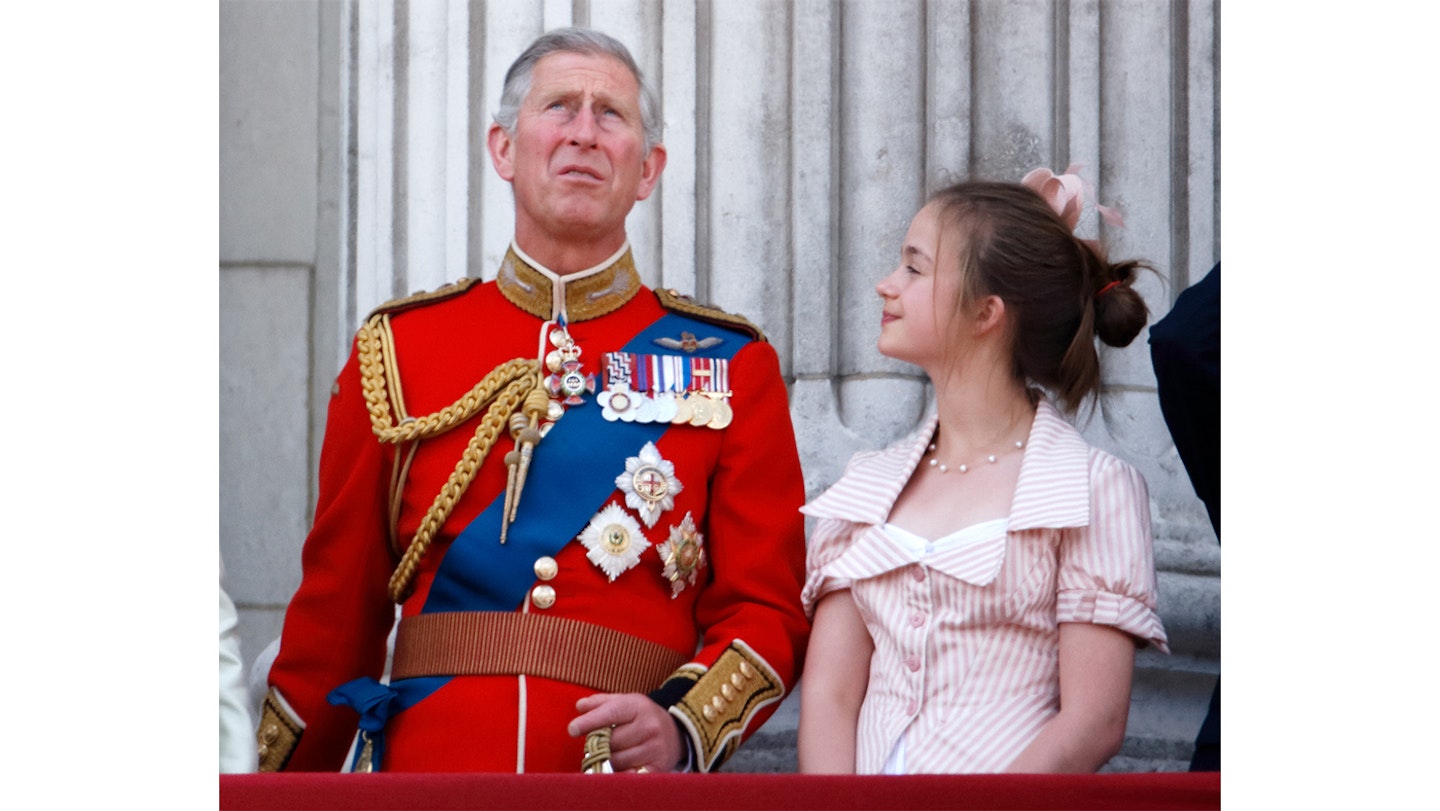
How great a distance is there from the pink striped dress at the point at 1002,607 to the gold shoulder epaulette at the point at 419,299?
2.37ft

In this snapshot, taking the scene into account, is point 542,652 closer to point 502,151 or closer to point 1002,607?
point 1002,607

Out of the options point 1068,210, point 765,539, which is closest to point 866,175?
point 1068,210

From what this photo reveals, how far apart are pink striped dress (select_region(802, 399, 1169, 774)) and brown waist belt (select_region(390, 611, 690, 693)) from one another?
300 millimetres

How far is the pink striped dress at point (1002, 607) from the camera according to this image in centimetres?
225

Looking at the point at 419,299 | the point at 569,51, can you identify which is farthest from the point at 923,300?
the point at 419,299

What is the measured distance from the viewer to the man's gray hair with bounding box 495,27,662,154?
261 cm

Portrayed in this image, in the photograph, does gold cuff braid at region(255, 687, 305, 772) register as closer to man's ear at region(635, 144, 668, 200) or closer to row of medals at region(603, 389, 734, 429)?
row of medals at region(603, 389, 734, 429)

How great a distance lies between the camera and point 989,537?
2297mm

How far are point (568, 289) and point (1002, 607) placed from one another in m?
0.74

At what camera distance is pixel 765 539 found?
8.13 feet

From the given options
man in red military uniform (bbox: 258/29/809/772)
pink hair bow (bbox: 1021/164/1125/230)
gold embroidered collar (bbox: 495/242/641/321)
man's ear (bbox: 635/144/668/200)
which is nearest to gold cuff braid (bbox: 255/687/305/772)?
man in red military uniform (bbox: 258/29/809/772)
